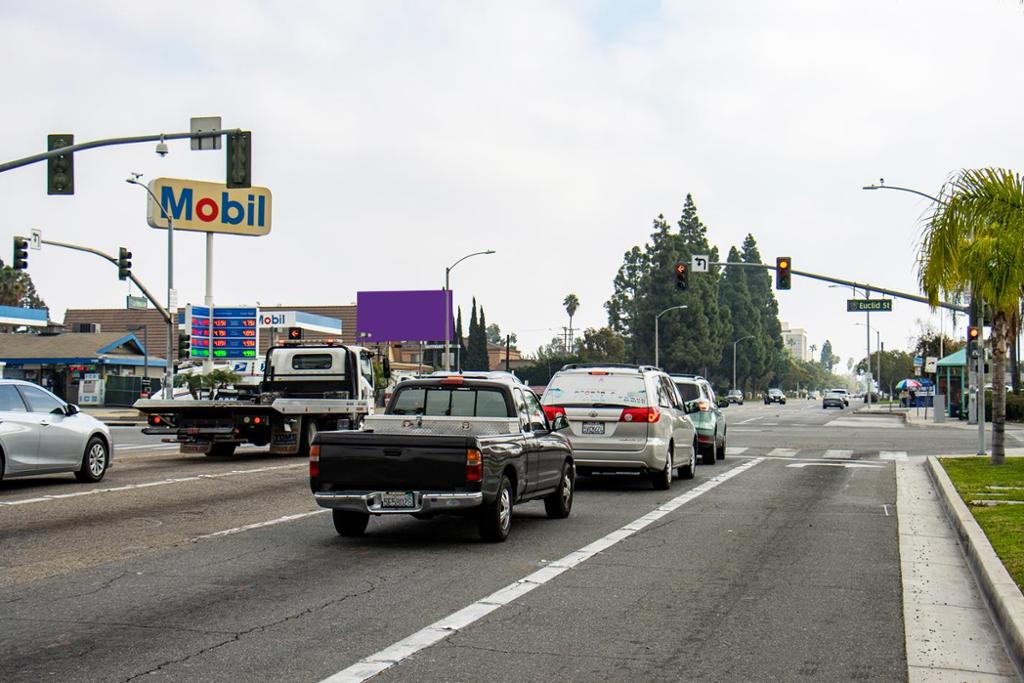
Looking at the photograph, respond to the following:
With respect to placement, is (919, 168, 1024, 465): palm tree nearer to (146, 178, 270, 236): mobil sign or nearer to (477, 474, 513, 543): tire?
(477, 474, 513, 543): tire

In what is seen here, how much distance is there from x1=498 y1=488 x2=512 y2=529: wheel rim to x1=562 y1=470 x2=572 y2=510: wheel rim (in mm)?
1967

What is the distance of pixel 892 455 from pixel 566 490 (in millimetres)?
16649

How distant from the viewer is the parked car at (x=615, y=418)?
16.9 meters

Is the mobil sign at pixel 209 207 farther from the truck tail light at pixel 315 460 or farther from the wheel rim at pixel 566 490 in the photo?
the truck tail light at pixel 315 460

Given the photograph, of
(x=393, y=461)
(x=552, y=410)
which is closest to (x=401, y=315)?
(x=552, y=410)

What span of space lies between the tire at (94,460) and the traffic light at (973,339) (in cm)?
2065

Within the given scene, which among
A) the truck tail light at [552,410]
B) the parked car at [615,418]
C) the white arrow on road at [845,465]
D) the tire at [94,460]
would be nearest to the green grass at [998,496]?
the white arrow on road at [845,465]

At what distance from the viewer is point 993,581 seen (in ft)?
28.8

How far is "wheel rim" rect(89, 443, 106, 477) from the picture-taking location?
1761 cm

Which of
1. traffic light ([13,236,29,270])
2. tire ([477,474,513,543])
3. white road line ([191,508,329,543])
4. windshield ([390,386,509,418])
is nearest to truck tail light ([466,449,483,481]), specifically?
tire ([477,474,513,543])

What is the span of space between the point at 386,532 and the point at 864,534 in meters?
5.17

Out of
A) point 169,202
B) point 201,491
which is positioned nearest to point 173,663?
point 201,491

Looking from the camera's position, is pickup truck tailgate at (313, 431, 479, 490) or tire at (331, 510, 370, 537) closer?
pickup truck tailgate at (313, 431, 479, 490)

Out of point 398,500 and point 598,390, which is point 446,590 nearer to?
point 398,500
